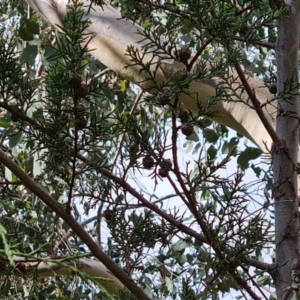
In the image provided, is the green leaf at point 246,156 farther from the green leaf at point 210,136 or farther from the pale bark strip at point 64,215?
the pale bark strip at point 64,215

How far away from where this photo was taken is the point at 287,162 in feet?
2.41

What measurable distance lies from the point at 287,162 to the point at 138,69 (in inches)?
14.2

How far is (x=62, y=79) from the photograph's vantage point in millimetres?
549

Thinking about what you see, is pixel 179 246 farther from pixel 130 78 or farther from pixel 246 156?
pixel 130 78

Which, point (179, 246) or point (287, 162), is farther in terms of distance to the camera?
point (179, 246)

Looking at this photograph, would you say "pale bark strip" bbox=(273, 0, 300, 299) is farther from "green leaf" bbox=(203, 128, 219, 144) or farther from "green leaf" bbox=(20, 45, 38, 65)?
"green leaf" bbox=(203, 128, 219, 144)

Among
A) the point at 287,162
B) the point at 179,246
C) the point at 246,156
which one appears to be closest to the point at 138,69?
the point at 287,162

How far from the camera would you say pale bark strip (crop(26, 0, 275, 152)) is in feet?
3.02

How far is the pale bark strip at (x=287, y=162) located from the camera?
68 cm

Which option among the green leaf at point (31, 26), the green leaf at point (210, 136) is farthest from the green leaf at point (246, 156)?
the green leaf at point (31, 26)

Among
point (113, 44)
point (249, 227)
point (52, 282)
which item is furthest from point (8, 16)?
point (249, 227)

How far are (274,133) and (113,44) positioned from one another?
0.40 metres

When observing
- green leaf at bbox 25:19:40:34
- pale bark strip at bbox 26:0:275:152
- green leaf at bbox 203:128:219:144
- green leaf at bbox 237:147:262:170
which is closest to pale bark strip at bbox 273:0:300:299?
pale bark strip at bbox 26:0:275:152

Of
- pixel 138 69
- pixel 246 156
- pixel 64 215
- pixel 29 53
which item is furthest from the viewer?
pixel 246 156
